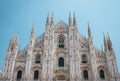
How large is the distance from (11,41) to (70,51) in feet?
35.2

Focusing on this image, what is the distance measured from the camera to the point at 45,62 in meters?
34.0

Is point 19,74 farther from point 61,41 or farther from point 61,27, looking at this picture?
point 61,27

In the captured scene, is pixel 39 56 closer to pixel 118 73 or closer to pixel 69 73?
pixel 69 73

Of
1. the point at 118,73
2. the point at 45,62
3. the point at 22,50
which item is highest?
the point at 22,50

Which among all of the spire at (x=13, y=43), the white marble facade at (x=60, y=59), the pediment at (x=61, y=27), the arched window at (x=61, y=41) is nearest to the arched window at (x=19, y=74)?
the white marble facade at (x=60, y=59)

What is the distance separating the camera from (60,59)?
35.5 meters

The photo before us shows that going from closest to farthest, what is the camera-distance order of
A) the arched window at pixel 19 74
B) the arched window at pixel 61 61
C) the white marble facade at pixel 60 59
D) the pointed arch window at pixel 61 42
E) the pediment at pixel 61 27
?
1. the white marble facade at pixel 60 59
2. the arched window at pixel 19 74
3. the arched window at pixel 61 61
4. the pointed arch window at pixel 61 42
5. the pediment at pixel 61 27

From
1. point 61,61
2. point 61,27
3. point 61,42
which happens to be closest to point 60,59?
point 61,61

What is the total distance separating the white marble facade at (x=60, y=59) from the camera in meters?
32.8

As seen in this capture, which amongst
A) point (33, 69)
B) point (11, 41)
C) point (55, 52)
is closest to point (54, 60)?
point (55, 52)

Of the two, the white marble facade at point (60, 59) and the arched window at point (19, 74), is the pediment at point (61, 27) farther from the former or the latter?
the arched window at point (19, 74)

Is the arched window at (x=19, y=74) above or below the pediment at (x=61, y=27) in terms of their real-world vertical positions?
below

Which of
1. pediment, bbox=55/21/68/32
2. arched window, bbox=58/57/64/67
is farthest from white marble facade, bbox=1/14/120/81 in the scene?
pediment, bbox=55/21/68/32

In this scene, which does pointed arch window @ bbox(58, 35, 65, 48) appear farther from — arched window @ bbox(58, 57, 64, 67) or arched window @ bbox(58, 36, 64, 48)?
arched window @ bbox(58, 57, 64, 67)
